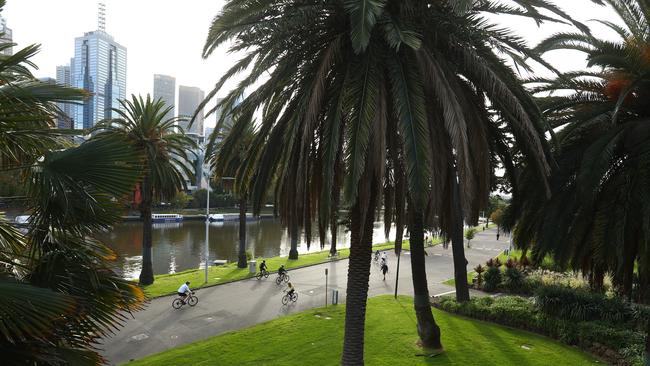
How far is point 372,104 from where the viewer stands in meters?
7.27

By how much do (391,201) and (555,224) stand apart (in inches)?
131

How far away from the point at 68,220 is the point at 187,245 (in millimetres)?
45884

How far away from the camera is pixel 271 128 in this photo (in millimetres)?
9312

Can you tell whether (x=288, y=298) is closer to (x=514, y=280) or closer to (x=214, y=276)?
(x=214, y=276)

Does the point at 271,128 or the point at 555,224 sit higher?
the point at 271,128

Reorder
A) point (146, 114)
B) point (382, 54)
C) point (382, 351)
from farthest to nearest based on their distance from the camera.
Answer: point (146, 114)
point (382, 351)
point (382, 54)

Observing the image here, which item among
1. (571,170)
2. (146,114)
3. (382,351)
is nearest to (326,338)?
(382,351)

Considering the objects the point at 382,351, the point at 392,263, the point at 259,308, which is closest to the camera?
the point at 382,351

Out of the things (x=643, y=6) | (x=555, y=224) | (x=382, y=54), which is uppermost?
(x=643, y=6)

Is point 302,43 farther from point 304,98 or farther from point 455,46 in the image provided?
point 455,46

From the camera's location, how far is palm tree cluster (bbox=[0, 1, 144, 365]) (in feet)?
14.3

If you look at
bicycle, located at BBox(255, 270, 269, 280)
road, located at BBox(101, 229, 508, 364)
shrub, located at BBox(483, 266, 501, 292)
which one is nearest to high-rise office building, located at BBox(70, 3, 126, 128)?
bicycle, located at BBox(255, 270, 269, 280)

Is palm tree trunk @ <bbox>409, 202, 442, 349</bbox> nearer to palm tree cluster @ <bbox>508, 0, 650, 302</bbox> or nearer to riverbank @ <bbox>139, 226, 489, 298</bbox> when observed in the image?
palm tree cluster @ <bbox>508, 0, 650, 302</bbox>

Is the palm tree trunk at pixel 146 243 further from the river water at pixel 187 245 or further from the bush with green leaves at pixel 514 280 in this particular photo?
the bush with green leaves at pixel 514 280
